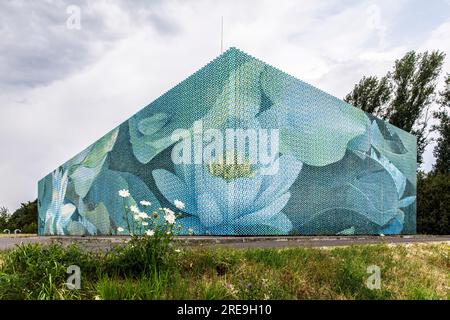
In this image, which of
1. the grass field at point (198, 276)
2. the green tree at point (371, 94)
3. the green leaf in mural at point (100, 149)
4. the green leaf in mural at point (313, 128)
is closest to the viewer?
the grass field at point (198, 276)

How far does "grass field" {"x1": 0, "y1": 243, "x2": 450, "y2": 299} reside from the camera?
488cm

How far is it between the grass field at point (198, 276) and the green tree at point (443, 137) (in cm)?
3330

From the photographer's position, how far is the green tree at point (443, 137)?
36938mm

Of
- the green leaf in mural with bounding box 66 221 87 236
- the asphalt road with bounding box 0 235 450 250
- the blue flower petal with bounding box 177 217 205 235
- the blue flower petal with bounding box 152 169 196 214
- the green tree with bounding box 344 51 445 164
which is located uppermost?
the green tree with bounding box 344 51 445 164

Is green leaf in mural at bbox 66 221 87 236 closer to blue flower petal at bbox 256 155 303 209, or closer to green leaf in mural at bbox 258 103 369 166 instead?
blue flower petal at bbox 256 155 303 209

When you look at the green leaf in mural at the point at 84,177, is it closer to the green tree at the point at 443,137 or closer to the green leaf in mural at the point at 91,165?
the green leaf in mural at the point at 91,165

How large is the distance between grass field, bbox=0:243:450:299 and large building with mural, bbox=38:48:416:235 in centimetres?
946

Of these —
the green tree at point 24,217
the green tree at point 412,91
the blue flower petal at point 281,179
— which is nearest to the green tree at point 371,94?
the green tree at point 412,91

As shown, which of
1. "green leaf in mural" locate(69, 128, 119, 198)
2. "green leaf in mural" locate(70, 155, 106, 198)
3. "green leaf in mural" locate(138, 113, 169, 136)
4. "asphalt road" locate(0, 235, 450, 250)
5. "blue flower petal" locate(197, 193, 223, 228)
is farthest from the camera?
"green leaf in mural" locate(70, 155, 106, 198)

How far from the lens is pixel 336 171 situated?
20484 millimetres

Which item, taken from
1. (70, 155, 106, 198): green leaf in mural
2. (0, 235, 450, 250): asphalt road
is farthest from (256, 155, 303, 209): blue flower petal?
(70, 155, 106, 198): green leaf in mural

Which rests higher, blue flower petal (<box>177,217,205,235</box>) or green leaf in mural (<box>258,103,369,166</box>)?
green leaf in mural (<box>258,103,369,166</box>)

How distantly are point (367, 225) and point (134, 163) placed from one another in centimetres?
1149
